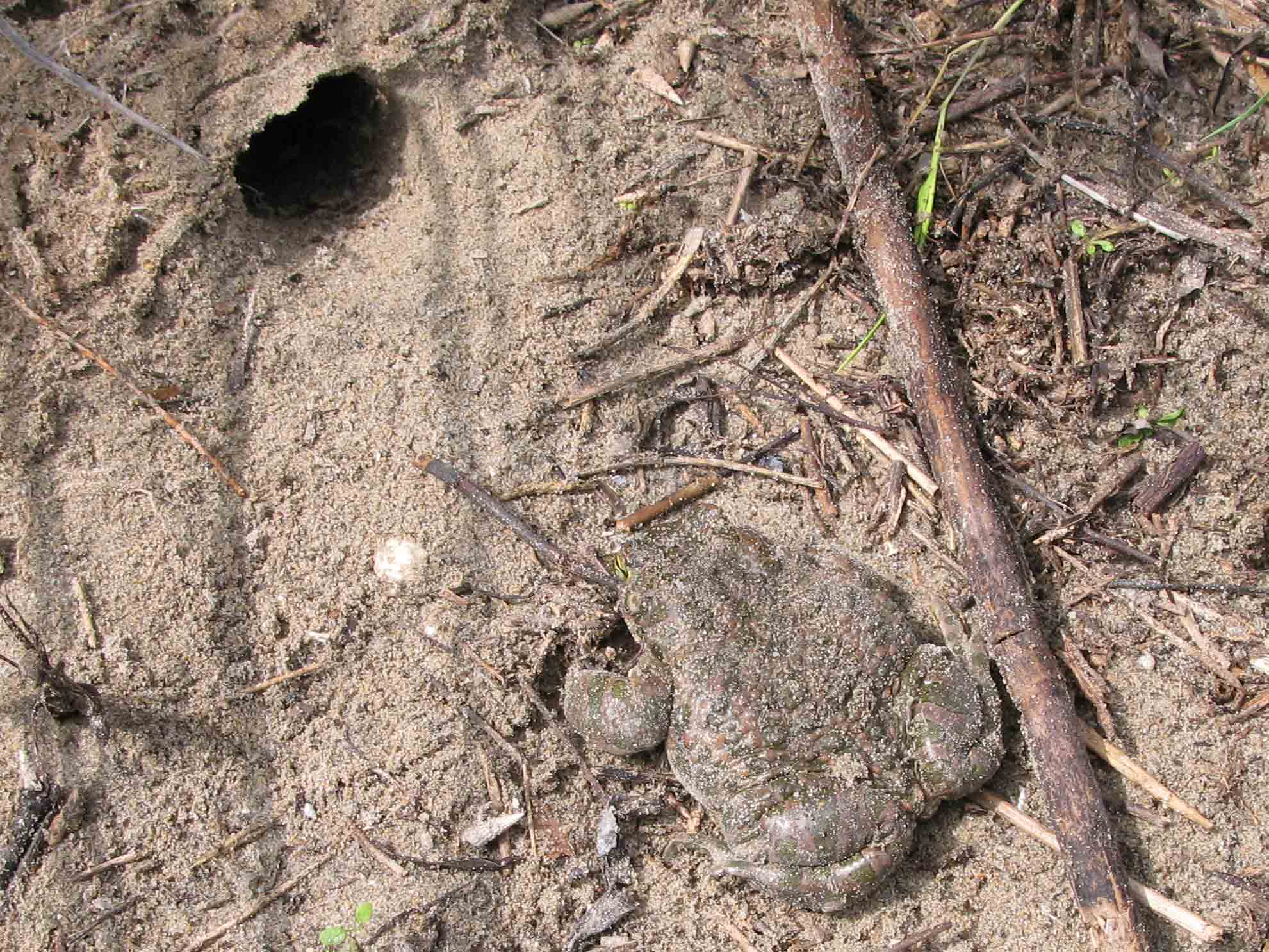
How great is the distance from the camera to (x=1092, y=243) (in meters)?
3.38

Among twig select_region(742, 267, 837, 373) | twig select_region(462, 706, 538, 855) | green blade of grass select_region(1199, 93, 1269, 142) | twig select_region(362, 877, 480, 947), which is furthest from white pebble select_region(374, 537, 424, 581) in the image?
green blade of grass select_region(1199, 93, 1269, 142)

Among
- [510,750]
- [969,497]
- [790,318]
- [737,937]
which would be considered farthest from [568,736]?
[790,318]

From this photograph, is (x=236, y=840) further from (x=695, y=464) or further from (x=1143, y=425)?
(x=1143, y=425)

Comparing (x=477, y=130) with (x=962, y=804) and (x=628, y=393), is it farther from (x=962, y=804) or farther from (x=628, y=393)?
(x=962, y=804)

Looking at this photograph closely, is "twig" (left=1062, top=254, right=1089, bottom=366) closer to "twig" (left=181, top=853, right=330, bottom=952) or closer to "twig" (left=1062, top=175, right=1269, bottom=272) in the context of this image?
"twig" (left=1062, top=175, right=1269, bottom=272)

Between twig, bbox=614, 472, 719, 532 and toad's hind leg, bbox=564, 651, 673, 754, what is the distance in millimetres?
517

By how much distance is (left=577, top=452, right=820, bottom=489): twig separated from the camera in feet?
11.1

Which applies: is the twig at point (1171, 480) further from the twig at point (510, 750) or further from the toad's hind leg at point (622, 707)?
the twig at point (510, 750)

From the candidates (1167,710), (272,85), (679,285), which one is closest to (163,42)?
(272,85)

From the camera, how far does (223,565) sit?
3145mm

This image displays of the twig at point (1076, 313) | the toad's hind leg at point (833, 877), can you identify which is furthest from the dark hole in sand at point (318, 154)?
the toad's hind leg at point (833, 877)

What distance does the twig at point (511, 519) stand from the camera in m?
3.22

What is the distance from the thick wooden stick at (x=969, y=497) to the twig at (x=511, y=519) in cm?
124

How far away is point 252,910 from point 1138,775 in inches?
112
